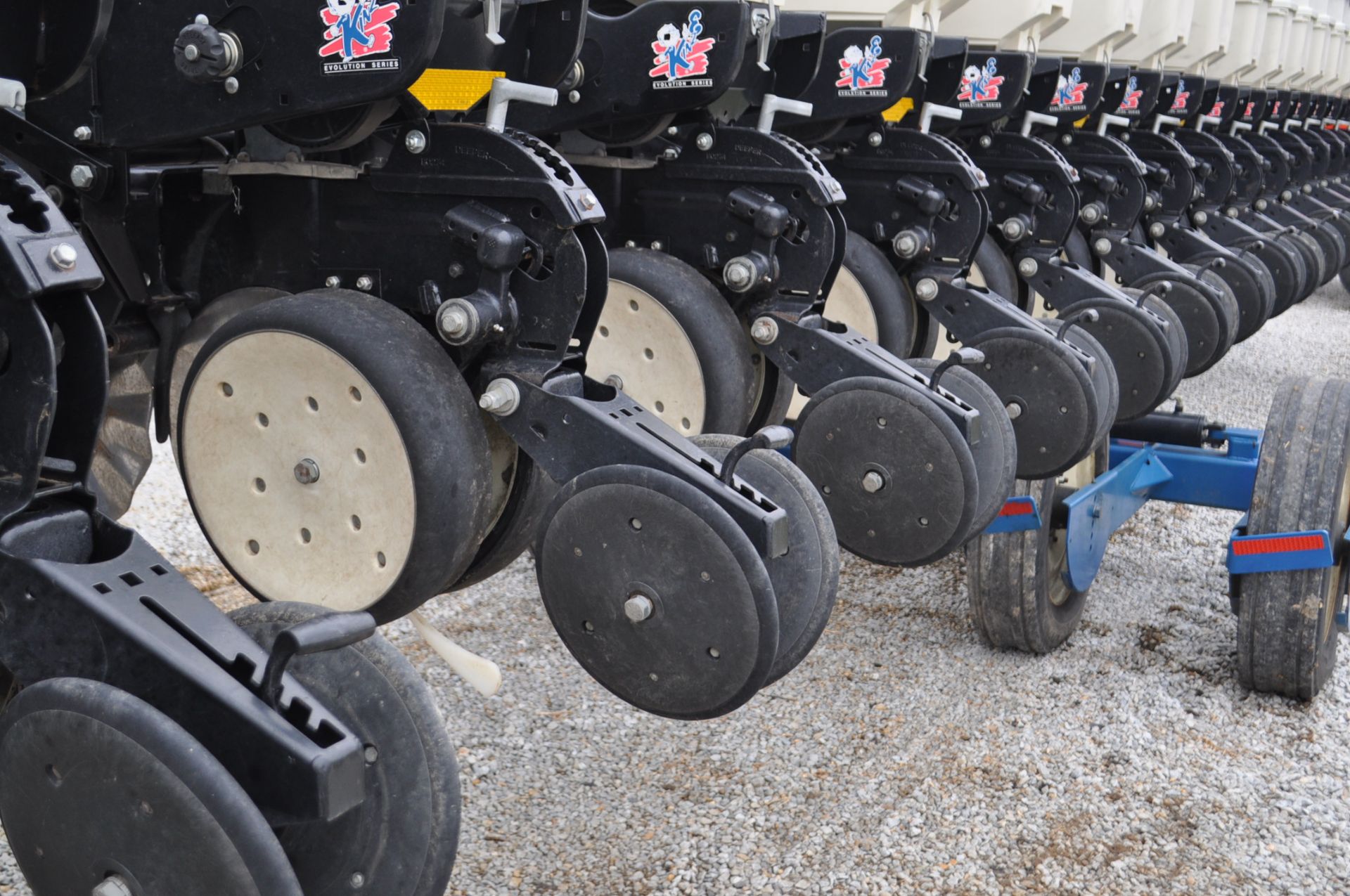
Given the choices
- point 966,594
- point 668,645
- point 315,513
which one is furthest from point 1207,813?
point 315,513

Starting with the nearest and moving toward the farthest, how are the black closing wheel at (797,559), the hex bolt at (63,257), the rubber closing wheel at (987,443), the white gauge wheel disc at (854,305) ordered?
the hex bolt at (63,257), the black closing wheel at (797,559), the rubber closing wheel at (987,443), the white gauge wheel disc at (854,305)

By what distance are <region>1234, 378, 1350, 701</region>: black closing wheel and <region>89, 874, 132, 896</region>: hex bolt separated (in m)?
2.92

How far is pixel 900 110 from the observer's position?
152 inches

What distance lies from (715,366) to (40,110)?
4.28 feet

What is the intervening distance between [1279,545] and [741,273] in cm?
156

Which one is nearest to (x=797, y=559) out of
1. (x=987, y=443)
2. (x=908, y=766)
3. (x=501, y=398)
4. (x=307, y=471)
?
(x=501, y=398)

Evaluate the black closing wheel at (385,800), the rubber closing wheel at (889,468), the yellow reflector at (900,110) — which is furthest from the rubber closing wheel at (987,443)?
the black closing wheel at (385,800)

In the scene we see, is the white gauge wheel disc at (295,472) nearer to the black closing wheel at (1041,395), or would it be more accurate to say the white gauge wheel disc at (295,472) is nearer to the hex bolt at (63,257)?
the hex bolt at (63,257)

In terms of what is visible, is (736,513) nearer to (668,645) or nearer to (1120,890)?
(668,645)

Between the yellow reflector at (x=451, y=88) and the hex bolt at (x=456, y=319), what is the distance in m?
0.34

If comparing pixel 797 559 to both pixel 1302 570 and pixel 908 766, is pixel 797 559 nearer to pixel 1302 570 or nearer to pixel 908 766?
pixel 908 766

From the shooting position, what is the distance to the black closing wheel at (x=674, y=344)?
2.80 metres

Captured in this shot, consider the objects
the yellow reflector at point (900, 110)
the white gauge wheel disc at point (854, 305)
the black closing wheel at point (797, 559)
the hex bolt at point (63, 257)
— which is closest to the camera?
the hex bolt at point (63, 257)

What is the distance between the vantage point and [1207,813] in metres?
3.02
